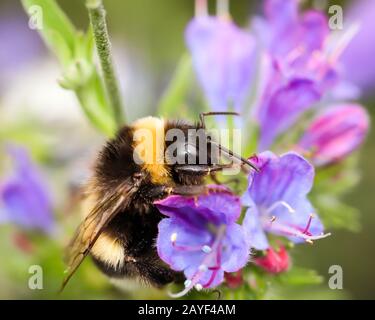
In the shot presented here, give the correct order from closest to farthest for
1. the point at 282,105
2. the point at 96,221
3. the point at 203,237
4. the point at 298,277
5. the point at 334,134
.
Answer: the point at 96,221
the point at 203,237
the point at 298,277
the point at 282,105
the point at 334,134

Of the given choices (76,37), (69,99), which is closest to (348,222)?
(76,37)

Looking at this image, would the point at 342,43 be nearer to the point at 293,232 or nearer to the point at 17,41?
the point at 293,232

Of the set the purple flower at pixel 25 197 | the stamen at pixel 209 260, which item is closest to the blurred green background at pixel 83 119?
the purple flower at pixel 25 197

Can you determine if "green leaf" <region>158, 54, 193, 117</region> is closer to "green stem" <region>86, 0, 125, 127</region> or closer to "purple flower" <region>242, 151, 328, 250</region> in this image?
"green stem" <region>86, 0, 125, 127</region>

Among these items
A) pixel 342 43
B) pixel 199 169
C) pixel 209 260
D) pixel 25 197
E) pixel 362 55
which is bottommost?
pixel 209 260

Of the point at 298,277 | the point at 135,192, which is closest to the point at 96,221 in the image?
the point at 135,192

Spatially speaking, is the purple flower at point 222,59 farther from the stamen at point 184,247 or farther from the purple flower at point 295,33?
the stamen at point 184,247

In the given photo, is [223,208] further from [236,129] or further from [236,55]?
[236,55]
